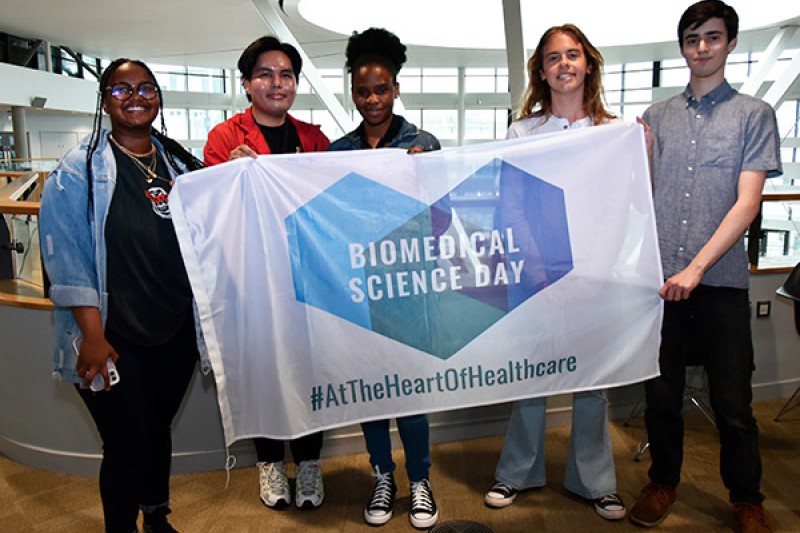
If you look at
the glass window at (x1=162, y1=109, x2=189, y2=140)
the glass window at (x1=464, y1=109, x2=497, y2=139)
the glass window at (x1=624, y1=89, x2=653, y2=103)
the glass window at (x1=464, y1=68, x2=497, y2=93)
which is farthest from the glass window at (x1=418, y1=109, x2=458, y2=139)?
the glass window at (x1=162, y1=109, x2=189, y2=140)

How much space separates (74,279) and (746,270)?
2132 mm

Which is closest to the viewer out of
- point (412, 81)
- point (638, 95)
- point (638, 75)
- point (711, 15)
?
point (711, 15)

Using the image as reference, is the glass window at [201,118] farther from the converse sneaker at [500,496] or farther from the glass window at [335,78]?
the converse sneaker at [500,496]

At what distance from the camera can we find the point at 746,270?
7.22 feet

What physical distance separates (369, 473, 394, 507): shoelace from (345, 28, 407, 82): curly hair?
1525mm

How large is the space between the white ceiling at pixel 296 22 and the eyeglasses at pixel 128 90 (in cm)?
1088

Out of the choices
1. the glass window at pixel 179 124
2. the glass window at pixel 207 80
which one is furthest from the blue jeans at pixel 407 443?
the glass window at pixel 207 80

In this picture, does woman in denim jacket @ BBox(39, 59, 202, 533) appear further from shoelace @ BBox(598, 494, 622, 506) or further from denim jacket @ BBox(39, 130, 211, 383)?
shoelace @ BBox(598, 494, 622, 506)

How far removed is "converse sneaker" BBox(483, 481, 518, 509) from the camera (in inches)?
101

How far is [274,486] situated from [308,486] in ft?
0.45

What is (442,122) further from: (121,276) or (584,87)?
(121,276)

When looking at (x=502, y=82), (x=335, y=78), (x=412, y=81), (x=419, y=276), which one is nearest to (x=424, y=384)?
(x=419, y=276)

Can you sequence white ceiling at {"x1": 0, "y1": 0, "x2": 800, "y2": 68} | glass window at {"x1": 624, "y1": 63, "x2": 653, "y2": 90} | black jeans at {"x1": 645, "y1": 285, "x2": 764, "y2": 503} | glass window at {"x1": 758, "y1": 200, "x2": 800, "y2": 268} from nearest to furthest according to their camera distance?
black jeans at {"x1": 645, "y1": 285, "x2": 764, "y2": 503} < glass window at {"x1": 758, "y1": 200, "x2": 800, "y2": 268} < white ceiling at {"x1": 0, "y1": 0, "x2": 800, "y2": 68} < glass window at {"x1": 624, "y1": 63, "x2": 653, "y2": 90}

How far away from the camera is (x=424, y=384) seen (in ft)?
6.87
